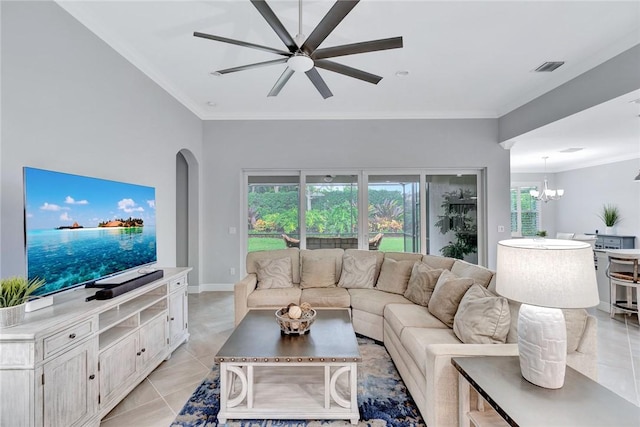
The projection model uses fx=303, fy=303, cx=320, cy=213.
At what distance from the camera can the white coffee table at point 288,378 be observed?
6.46ft

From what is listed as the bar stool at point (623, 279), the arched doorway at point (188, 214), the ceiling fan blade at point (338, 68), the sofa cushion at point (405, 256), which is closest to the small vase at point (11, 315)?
the ceiling fan blade at point (338, 68)

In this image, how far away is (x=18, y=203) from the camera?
1.99 m

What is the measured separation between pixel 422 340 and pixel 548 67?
357 cm

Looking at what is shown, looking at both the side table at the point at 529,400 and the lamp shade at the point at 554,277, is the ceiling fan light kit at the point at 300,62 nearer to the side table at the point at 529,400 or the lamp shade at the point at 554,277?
the lamp shade at the point at 554,277

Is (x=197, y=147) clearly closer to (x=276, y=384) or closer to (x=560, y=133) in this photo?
(x=276, y=384)

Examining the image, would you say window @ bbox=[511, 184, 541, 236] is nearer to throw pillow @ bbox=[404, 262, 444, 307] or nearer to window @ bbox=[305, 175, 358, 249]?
window @ bbox=[305, 175, 358, 249]

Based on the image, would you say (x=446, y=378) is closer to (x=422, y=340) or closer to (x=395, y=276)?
(x=422, y=340)

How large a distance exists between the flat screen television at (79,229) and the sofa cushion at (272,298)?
3.81 feet

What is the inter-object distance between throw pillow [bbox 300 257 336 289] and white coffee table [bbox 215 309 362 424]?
4.46ft

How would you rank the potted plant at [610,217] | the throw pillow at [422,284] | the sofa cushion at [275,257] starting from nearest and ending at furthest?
the throw pillow at [422,284]
the sofa cushion at [275,257]
the potted plant at [610,217]

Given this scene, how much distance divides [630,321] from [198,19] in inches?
237

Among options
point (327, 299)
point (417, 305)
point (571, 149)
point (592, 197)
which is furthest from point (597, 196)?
point (327, 299)

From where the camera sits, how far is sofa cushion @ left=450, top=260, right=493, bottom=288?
8.13ft

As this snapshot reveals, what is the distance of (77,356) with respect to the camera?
1.78m
